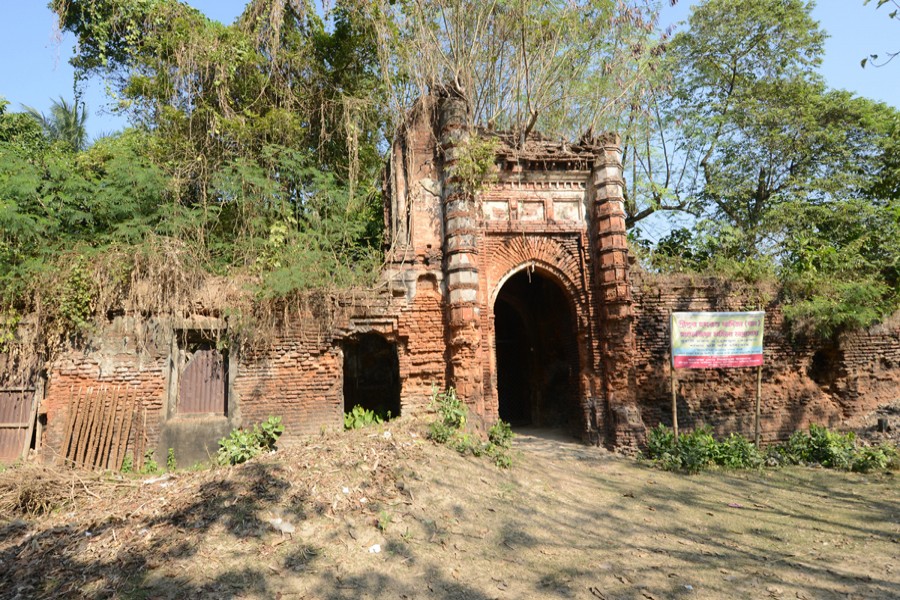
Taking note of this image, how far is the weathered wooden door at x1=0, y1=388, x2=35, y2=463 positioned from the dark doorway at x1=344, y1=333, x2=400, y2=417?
6068 millimetres

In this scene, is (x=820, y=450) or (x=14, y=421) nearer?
(x=14, y=421)

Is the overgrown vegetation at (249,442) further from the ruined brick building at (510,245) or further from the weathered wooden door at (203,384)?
the ruined brick building at (510,245)

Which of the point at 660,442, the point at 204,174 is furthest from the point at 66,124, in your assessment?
the point at 660,442

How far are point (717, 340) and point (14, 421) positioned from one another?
1195 cm

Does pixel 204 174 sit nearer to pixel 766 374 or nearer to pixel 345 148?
pixel 345 148

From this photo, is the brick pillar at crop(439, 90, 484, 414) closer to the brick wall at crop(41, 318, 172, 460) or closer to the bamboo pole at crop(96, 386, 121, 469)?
the brick wall at crop(41, 318, 172, 460)

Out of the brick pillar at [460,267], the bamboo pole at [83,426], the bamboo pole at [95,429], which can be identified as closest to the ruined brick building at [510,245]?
the brick pillar at [460,267]

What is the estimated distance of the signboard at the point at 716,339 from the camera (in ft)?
31.2

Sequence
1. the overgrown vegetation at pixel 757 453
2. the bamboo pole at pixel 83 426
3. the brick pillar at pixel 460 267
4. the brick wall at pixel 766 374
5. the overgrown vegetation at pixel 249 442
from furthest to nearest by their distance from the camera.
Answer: the brick wall at pixel 766 374
the brick pillar at pixel 460 267
the overgrown vegetation at pixel 757 453
the overgrown vegetation at pixel 249 442
the bamboo pole at pixel 83 426

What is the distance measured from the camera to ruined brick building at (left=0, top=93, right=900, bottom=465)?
8281 millimetres

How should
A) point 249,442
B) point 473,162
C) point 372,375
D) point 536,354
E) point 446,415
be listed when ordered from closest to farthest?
point 249,442 < point 446,415 < point 473,162 < point 372,375 < point 536,354

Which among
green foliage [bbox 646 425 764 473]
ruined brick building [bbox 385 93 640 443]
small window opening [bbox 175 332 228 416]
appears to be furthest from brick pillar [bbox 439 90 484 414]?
small window opening [bbox 175 332 228 416]

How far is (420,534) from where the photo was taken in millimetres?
5613

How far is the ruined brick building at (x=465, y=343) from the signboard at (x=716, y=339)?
2.91 ft
